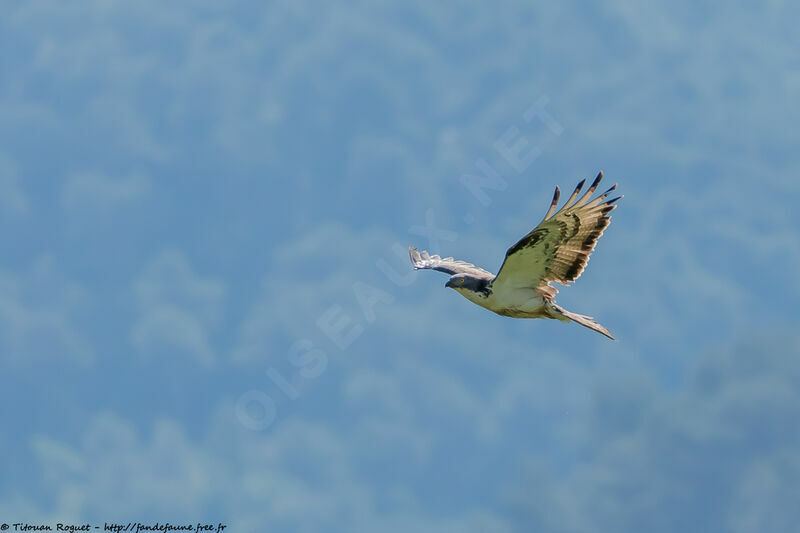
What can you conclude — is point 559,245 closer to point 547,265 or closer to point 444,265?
point 547,265

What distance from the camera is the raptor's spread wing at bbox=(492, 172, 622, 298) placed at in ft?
53.9

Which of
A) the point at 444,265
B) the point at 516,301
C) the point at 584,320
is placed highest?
the point at 444,265

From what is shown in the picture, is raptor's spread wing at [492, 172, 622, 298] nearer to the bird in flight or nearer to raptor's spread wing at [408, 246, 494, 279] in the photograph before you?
the bird in flight

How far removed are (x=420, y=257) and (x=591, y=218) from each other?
662 cm

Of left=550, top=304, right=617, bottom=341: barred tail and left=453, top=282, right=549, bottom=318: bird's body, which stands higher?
left=453, top=282, right=549, bottom=318: bird's body

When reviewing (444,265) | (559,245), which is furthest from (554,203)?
(444,265)

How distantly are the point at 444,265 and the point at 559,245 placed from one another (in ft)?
14.1

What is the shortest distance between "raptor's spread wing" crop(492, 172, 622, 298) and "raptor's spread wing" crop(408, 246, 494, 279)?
112 centimetres

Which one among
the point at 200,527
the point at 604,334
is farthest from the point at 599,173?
the point at 200,527

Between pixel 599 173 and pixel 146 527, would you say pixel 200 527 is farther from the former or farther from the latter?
pixel 599 173

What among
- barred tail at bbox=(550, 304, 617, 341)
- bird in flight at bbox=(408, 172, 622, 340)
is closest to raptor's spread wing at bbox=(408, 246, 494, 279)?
bird in flight at bbox=(408, 172, 622, 340)

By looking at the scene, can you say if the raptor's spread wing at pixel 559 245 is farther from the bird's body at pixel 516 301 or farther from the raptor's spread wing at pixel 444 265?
the raptor's spread wing at pixel 444 265

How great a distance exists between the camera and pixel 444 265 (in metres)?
20.9

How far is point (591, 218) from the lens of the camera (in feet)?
54.7
